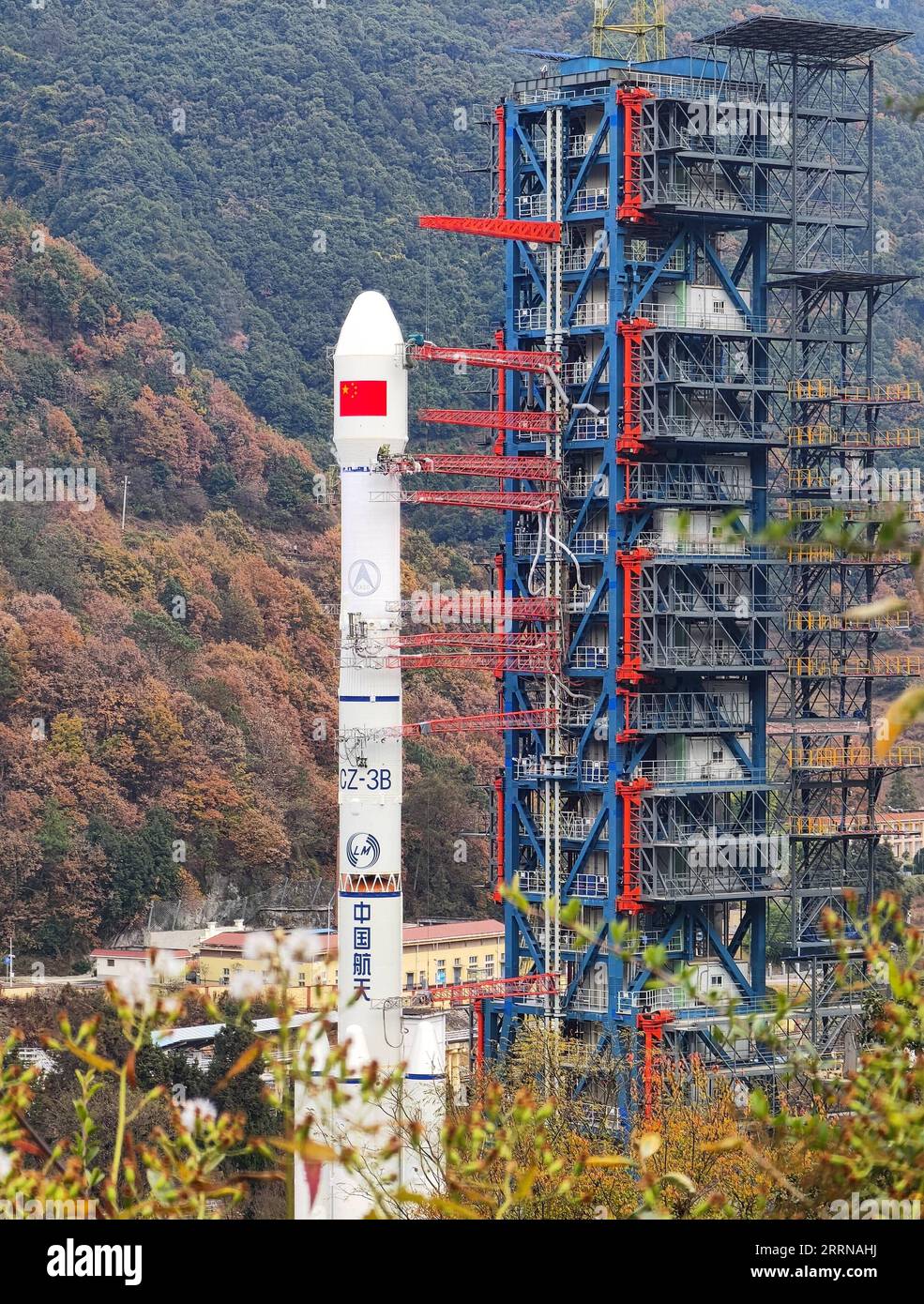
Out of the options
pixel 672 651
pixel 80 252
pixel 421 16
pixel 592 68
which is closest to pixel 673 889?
pixel 672 651

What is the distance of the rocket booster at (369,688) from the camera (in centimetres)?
6112

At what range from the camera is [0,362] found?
131125mm

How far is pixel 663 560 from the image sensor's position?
63031 millimetres

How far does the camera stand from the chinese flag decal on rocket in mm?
62125

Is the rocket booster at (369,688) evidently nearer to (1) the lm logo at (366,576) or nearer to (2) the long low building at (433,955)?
(1) the lm logo at (366,576)

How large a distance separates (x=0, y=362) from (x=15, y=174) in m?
30.8
